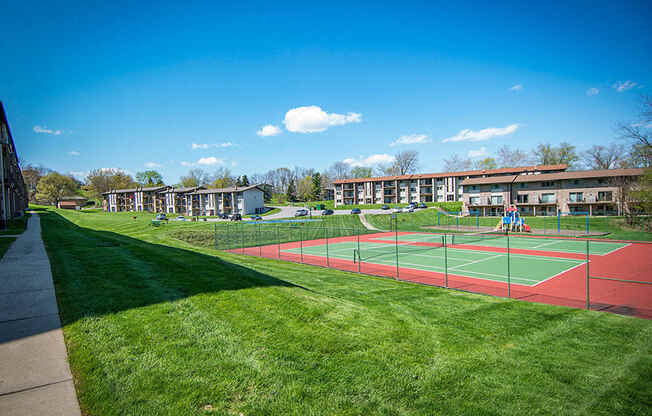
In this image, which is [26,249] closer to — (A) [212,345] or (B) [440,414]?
(A) [212,345]

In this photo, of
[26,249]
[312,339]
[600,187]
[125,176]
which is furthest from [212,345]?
[125,176]

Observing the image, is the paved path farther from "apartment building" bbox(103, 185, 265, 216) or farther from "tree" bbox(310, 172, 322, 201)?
Result: "tree" bbox(310, 172, 322, 201)

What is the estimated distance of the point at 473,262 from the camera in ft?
77.7

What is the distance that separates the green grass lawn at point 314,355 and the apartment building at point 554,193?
163 feet

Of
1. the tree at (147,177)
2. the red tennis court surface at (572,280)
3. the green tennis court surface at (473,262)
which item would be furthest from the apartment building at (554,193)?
the tree at (147,177)

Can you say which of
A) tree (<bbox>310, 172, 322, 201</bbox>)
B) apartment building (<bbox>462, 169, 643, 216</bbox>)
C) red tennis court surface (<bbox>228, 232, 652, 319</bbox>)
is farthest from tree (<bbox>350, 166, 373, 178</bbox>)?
red tennis court surface (<bbox>228, 232, 652, 319</bbox>)

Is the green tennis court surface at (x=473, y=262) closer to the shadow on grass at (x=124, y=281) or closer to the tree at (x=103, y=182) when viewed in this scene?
the shadow on grass at (x=124, y=281)

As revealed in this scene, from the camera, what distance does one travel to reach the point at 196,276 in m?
9.64

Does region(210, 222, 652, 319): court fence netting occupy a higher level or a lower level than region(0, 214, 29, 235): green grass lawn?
lower

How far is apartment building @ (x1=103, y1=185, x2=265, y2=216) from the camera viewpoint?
284ft

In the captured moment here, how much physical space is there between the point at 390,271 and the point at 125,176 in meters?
A: 146

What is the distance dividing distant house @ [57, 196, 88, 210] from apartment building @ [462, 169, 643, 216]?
437 feet

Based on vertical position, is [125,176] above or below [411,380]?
above

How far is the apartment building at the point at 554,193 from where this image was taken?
165 feet
